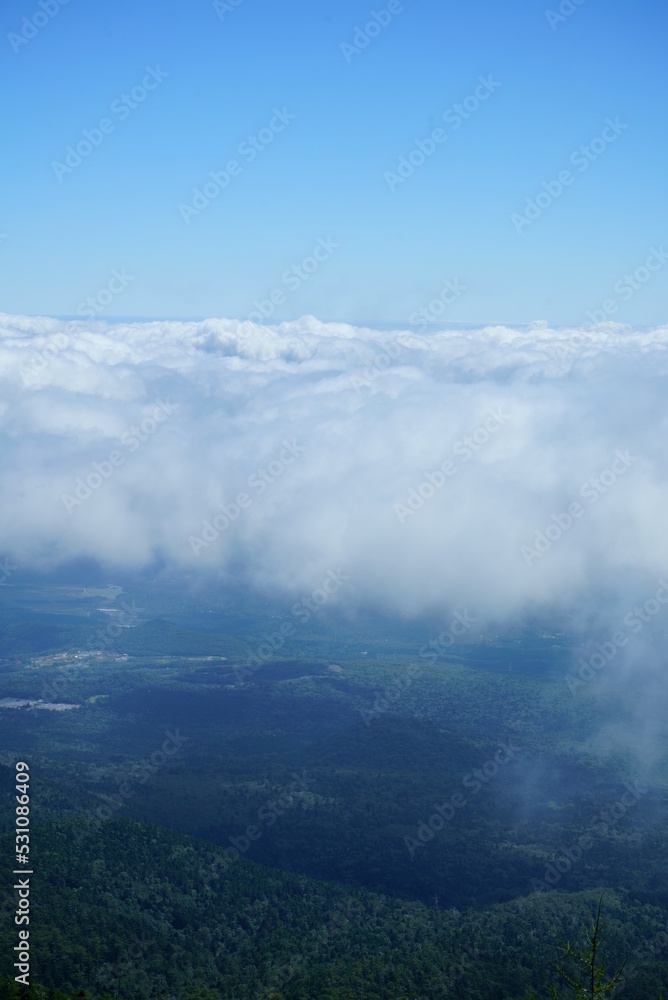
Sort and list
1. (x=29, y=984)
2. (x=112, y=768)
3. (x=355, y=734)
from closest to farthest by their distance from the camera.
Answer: (x=29, y=984) < (x=112, y=768) < (x=355, y=734)

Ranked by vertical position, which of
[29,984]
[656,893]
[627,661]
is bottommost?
[656,893]

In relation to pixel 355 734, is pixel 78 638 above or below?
above

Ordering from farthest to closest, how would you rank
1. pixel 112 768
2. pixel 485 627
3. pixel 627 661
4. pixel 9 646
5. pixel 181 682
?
pixel 485 627 → pixel 9 646 → pixel 627 661 → pixel 181 682 → pixel 112 768

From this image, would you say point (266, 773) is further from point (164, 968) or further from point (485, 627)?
point (485, 627)

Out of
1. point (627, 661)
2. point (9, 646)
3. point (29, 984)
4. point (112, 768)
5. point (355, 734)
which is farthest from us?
point (9, 646)

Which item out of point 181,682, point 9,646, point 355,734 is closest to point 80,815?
point 355,734

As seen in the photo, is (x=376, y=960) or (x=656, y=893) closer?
(x=376, y=960)

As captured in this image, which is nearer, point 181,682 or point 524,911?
point 524,911

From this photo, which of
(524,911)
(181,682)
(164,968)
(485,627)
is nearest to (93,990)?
(164,968)

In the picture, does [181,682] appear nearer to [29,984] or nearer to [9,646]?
[9,646]
